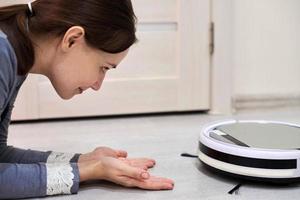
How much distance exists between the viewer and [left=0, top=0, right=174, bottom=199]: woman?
0.89 m

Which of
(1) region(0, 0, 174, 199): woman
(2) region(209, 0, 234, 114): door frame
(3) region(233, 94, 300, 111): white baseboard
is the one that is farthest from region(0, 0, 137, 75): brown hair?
(3) region(233, 94, 300, 111): white baseboard

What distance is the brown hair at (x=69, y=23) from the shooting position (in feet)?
2.91

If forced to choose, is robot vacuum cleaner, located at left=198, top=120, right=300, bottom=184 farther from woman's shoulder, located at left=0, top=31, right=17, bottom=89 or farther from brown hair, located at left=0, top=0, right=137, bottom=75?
woman's shoulder, located at left=0, top=31, right=17, bottom=89

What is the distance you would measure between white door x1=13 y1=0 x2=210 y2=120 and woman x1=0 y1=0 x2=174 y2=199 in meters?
0.78

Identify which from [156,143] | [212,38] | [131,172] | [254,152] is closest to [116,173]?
[131,172]

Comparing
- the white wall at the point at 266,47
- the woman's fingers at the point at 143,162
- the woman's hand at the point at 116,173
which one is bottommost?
the woman's fingers at the point at 143,162

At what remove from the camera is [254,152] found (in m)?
0.98

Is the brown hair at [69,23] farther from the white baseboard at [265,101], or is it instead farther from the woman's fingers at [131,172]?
the white baseboard at [265,101]

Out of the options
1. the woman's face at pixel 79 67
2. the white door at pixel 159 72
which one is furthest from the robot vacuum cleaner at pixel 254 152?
the white door at pixel 159 72

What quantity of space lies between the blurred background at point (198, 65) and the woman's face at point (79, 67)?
0.77 metres

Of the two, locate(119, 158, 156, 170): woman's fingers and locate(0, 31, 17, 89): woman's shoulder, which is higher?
locate(0, 31, 17, 89): woman's shoulder

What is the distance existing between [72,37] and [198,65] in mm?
1027

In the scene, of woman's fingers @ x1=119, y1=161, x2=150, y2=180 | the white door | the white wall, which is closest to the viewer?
woman's fingers @ x1=119, y1=161, x2=150, y2=180

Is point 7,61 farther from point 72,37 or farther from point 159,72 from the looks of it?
point 159,72
